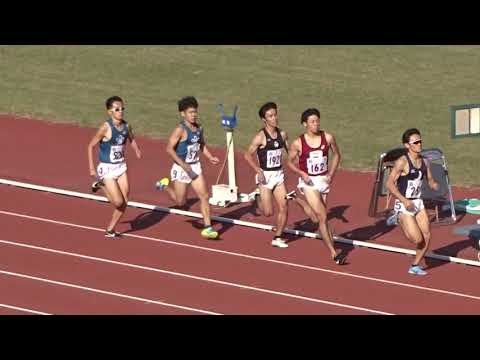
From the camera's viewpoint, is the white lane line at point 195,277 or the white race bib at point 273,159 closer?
the white lane line at point 195,277

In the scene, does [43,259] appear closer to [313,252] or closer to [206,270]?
[206,270]

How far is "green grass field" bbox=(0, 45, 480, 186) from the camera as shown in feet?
89.7

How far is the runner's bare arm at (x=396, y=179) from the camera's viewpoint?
18.6m

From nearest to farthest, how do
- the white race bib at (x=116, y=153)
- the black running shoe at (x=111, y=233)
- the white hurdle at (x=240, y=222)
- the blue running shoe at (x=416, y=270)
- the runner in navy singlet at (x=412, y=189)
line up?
the runner in navy singlet at (x=412, y=189)
the blue running shoe at (x=416, y=270)
the white hurdle at (x=240, y=222)
the white race bib at (x=116, y=153)
the black running shoe at (x=111, y=233)

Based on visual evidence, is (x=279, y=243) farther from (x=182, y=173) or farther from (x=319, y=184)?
(x=182, y=173)

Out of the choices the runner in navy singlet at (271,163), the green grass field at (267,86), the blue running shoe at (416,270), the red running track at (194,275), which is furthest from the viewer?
the green grass field at (267,86)

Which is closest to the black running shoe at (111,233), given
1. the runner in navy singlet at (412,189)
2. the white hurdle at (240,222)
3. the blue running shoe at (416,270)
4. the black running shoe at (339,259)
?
the white hurdle at (240,222)

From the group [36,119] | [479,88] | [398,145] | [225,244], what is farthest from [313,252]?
[479,88]

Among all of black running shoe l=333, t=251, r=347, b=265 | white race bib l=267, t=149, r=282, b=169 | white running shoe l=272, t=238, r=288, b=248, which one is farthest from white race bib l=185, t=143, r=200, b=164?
black running shoe l=333, t=251, r=347, b=265

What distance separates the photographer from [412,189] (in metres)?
18.8

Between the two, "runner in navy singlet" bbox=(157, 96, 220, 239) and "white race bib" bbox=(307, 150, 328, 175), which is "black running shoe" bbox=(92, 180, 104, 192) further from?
"white race bib" bbox=(307, 150, 328, 175)

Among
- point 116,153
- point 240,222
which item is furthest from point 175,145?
point 240,222

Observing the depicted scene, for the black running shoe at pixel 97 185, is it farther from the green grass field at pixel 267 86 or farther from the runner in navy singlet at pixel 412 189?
the green grass field at pixel 267 86

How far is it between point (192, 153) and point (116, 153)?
108 cm
